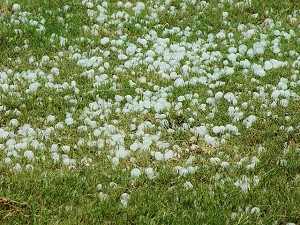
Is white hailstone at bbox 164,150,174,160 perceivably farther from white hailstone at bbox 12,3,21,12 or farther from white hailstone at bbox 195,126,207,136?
white hailstone at bbox 12,3,21,12

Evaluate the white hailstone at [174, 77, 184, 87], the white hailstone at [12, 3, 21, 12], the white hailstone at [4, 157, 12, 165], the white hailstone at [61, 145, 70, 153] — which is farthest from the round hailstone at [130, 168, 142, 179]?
the white hailstone at [12, 3, 21, 12]

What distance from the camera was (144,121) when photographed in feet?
17.5

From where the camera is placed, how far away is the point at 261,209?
4.11 metres

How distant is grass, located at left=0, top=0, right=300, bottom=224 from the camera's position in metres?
4.13

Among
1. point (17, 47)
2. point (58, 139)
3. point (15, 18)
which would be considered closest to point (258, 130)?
point (58, 139)

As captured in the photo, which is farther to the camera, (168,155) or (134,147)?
(134,147)

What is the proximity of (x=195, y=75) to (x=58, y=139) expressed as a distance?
2001 mm

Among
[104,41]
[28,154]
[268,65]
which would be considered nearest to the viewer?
[28,154]

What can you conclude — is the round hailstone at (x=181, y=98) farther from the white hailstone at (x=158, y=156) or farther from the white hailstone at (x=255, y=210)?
the white hailstone at (x=255, y=210)

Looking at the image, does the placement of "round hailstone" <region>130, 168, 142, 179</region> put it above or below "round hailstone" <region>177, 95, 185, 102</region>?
below

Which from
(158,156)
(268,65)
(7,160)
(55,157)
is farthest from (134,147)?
(268,65)

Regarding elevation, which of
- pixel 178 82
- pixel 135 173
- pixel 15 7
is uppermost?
pixel 15 7

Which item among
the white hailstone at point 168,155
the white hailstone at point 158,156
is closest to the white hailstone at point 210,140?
the white hailstone at point 168,155

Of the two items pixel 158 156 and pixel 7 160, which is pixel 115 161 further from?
pixel 7 160
